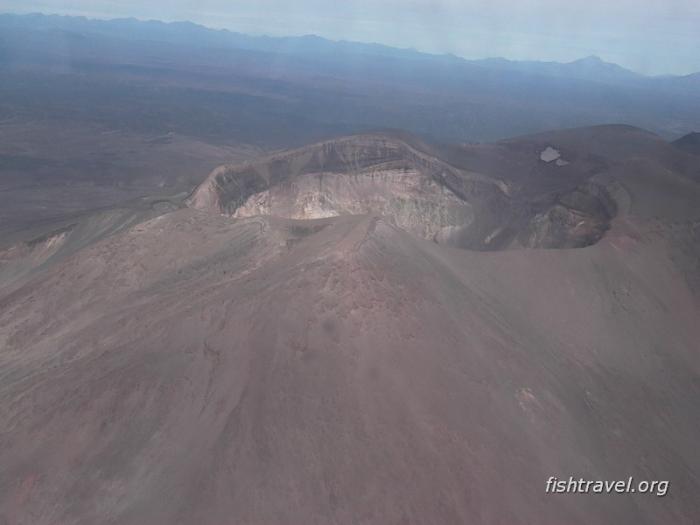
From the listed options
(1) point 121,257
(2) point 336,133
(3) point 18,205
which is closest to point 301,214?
(1) point 121,257

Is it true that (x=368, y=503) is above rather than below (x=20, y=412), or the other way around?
above

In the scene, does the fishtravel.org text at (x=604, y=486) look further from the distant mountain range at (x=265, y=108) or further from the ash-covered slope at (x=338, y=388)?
the distant mountain range at (x=265, y=108)

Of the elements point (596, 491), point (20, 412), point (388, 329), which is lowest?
point (20, 412)

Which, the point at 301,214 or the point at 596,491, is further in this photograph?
the point at 301,214

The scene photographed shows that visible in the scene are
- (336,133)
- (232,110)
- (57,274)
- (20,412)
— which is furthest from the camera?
(232,110)

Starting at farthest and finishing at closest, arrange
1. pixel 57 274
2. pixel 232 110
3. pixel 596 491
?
pixel 232 110 < pixel 57 274 < pixel 596 491

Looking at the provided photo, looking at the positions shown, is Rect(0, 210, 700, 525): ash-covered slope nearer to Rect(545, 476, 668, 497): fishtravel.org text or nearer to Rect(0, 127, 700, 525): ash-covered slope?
Rect(0, 127, 700, 525): ash-covered slope

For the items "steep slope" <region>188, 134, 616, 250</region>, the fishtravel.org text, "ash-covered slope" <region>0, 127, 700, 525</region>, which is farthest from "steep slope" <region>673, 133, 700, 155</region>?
the fishtravel.org text

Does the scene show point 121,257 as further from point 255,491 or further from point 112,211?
point 255,491

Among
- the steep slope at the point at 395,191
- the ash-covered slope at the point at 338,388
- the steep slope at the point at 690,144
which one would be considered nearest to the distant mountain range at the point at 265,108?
the steep slope at the point at 690,144
